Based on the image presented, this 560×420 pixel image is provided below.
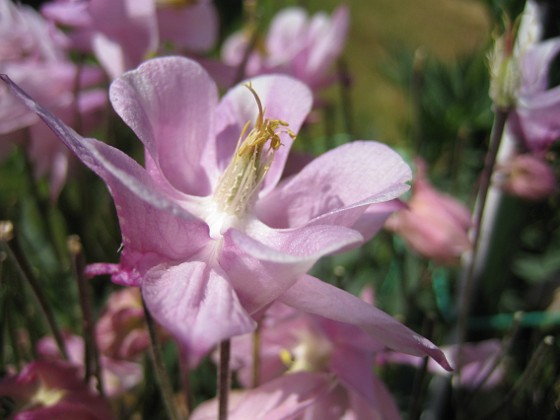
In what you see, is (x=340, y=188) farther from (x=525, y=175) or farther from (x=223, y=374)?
(x=525, y=175)

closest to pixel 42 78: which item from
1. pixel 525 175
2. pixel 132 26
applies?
pixel 132 26

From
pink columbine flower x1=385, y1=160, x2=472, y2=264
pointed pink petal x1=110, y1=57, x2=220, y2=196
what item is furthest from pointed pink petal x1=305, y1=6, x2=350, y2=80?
pointed pink petal x1=110, y1=57, x2=220, y2=196

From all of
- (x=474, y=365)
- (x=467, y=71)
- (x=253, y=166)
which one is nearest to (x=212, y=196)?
(x=253, y=166)

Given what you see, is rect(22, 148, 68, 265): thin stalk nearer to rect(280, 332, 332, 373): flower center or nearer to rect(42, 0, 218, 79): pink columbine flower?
rect(42, 0, 218, 79): pink columbine flower

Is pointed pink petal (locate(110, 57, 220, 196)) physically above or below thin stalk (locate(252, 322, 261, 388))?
above

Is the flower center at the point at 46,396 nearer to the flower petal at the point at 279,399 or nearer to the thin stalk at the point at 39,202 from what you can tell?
the flower petal at the point at 279,399

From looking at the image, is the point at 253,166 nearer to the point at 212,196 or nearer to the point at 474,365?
the point at 212,196

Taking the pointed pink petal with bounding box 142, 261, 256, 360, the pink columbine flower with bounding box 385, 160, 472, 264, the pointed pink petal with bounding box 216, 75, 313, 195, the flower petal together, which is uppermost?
the pointed pink petal with bounding box 216, 75, 313, 195
